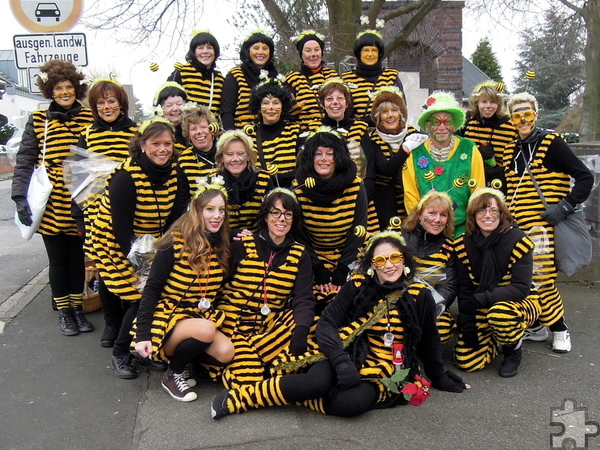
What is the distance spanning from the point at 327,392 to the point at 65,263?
2627 millimetres

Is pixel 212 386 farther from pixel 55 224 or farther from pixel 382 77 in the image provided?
pixel 382 77

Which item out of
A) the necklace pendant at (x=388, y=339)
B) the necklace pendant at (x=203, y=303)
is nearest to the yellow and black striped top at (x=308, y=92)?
the necklace pendant at (x=203, y=303)

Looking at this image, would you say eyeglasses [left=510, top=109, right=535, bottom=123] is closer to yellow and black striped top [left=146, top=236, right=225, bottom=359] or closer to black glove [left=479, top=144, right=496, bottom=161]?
black glove [left=479, top=144, right=496, bottom=161]

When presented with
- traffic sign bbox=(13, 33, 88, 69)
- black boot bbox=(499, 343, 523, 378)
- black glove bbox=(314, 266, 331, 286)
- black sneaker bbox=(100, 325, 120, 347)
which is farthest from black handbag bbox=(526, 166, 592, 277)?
traffic sign bbox=(13, 33, 88, 69)

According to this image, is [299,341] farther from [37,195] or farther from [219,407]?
[37,195]

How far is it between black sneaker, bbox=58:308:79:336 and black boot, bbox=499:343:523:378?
326 cm

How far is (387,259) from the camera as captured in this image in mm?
3496

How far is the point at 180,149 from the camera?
431 centimetres

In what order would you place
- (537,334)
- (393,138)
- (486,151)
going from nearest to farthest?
(537,334) → (393,138) → (486,151)

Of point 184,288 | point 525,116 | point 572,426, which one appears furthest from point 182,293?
point 525,116

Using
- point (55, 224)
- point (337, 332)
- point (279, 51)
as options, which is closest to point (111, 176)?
point (55, 224)

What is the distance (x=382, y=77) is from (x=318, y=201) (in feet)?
5.37

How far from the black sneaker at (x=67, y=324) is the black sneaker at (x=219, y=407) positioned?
1933 mm

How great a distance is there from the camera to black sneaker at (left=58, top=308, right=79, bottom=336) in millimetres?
4816
